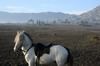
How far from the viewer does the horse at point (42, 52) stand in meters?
7.04

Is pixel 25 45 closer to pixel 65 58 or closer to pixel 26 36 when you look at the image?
pixel 26 36

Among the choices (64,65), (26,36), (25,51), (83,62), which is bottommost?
(83,62)

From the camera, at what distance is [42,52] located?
24.0 ft

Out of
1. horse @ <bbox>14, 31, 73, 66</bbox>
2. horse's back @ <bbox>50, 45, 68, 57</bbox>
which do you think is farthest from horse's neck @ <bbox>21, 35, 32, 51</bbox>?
horse's back @ <bbox>50, 45, 68, 57</bbox>

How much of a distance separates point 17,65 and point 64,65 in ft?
17.4

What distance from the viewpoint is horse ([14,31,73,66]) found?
23.1ft

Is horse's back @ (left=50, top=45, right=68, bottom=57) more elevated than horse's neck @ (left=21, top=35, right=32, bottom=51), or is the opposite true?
horse's neck @ (left=21, top=35, right=32, bottom=51)

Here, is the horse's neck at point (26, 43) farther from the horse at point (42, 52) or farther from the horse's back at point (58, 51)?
the horse's back at point (58, 51)

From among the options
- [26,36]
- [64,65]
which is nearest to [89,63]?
[64,65]

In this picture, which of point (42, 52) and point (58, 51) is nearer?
point (58, 51)

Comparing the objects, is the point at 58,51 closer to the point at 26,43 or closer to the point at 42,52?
the point at 42,52

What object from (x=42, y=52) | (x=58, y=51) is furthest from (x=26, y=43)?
(x=58, y=51)

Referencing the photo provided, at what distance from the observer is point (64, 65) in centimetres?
723

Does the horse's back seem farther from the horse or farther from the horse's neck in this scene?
the horse's neck
